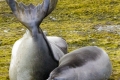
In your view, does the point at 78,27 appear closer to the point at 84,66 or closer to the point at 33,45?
the point at 33,45

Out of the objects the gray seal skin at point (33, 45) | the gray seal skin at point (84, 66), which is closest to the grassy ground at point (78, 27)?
the gray seal skin at point (84, 66)

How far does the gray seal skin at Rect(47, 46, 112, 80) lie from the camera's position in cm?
601

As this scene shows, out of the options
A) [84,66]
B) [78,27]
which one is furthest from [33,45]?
[78,27]

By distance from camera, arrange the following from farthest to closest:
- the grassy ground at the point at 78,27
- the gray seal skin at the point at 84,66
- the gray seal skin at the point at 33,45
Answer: the grassy ground at the point at 78,27
the gray seal skin at the point at 33,45
the gray seal skin at the point at 84,66

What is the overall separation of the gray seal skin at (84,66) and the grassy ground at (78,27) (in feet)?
2.06

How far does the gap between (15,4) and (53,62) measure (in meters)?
1.00

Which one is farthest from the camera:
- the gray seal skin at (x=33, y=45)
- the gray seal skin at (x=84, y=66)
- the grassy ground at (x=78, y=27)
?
the grassy ground at (x=78, y=27)

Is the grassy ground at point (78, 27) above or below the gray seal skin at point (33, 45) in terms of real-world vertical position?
below

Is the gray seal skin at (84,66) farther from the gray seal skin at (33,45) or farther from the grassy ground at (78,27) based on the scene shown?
the grassy ground at (78,27)

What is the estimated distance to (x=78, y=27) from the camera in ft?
38.0

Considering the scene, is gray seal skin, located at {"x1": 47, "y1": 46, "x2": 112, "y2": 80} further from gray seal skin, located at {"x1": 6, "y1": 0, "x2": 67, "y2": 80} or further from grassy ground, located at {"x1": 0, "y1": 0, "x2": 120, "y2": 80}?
grassy ground, located at {"x1": 0, "y1": 0, "x2": 120, "y2": 80}

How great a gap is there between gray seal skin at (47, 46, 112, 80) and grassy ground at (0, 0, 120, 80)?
63 cm

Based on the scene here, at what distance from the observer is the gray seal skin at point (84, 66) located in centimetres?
601

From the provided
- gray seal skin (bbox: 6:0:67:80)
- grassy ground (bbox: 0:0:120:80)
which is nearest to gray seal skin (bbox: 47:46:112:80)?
gray seal skin (bbox: 6:0:67:80)
